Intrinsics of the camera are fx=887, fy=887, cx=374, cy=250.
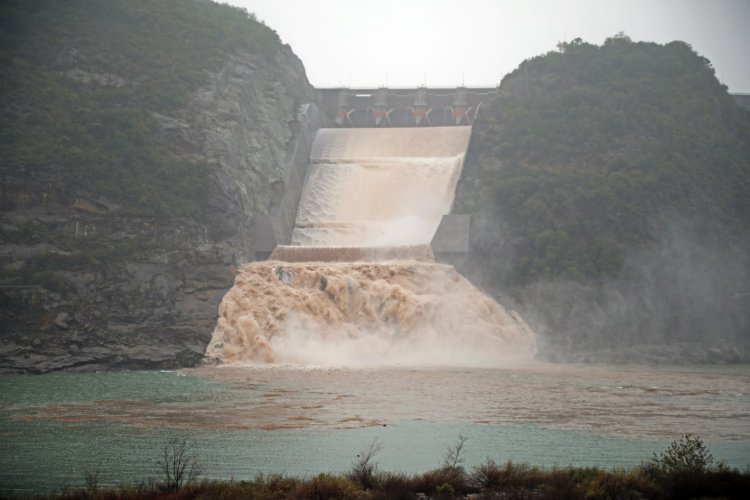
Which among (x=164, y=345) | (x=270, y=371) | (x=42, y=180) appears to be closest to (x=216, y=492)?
(x=270, y=371)

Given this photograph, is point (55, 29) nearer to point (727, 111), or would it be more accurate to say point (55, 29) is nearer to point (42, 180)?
point (42, 180)

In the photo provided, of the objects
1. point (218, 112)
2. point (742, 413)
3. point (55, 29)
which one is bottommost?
point (742, 413)

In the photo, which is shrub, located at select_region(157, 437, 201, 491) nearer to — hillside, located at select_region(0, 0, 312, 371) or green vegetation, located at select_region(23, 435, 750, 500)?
green vegetation, located at select_region(23, 435, 750, 500)

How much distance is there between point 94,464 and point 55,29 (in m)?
39.7

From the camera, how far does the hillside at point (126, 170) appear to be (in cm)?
3391

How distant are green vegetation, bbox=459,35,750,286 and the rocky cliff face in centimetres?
1287

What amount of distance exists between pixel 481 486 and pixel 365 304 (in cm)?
2612

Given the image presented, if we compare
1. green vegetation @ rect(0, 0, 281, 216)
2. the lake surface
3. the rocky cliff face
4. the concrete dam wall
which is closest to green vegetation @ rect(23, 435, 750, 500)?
the lake surface

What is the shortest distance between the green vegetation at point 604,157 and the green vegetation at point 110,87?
15.9 meters

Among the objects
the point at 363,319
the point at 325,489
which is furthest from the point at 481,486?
the point at 363,319

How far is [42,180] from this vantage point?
37844 millimetres

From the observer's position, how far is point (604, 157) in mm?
49844

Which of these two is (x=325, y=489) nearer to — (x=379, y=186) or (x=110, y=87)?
(x=110, y=87)

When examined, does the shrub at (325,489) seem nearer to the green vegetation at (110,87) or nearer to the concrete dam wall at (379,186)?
the green vegetation at (110,87)
